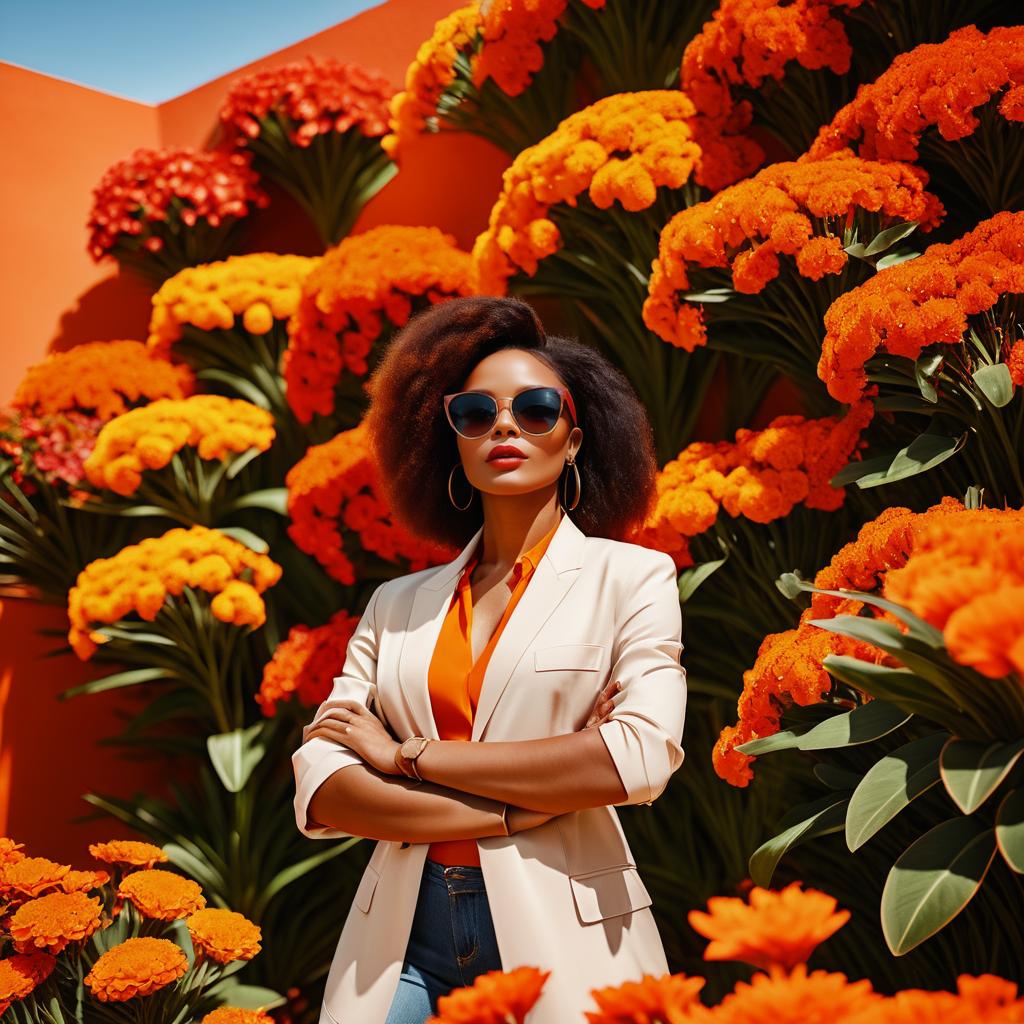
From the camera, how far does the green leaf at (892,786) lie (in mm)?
1364

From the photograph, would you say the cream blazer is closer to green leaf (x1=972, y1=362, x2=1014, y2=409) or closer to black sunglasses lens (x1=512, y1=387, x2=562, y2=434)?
black sunglasses lens (x1=512, y1=387, x2=562, y2=434)

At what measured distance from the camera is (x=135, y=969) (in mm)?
2008

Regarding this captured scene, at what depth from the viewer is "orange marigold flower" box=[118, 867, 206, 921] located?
2.19m

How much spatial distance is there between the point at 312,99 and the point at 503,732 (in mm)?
2759

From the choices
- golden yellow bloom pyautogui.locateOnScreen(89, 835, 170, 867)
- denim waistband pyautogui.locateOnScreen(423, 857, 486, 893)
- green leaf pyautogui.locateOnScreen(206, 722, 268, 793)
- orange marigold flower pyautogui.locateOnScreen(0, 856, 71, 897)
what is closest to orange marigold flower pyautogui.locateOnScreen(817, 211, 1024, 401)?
denim waistband pyautogui.locateOnScreen(423, 857, 486, 893)

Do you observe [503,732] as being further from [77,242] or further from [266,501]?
[77,242]

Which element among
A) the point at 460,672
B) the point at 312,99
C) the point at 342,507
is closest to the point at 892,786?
the point at 460,672

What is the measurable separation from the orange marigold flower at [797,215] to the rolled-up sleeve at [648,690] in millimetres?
792

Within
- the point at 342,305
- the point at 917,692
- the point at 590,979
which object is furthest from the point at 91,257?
the point at 917,692

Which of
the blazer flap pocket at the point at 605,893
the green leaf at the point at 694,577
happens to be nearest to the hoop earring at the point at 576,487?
the green leaf at the point at 694,577

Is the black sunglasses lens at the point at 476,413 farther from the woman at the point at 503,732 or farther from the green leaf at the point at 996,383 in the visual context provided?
the green leaf at the point at 996,383

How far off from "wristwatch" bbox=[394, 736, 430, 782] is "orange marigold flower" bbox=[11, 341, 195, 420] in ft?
7.72

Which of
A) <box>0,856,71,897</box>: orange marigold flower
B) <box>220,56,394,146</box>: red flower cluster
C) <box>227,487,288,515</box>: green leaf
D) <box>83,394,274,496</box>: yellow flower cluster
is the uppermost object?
<box>220,56,394,146</box>: red flower cluster

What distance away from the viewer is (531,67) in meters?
3.10
